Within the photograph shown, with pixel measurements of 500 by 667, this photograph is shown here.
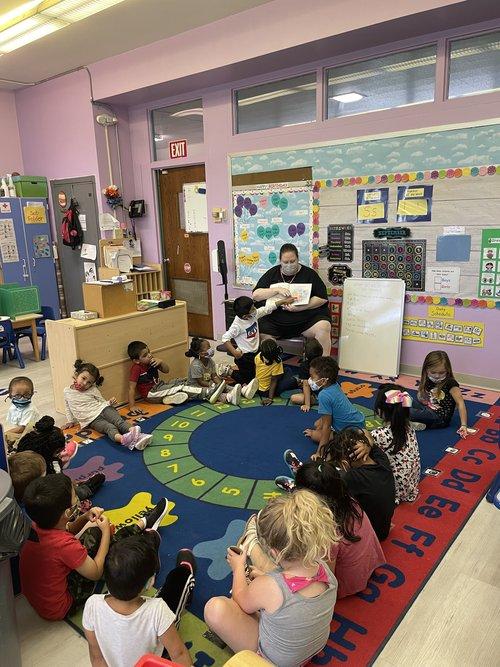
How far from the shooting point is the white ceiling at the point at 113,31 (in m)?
4.60

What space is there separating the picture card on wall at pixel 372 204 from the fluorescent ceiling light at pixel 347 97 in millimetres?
872

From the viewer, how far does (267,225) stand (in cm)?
560

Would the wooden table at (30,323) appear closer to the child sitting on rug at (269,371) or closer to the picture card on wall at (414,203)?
the child sitting on rug at (269,371)

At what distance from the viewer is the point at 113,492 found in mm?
2941

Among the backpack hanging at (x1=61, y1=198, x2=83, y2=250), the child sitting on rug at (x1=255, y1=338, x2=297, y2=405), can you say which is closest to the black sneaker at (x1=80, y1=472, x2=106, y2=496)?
the child sitting on rug at (x1=255, y1=338, x2=297, y2=405)

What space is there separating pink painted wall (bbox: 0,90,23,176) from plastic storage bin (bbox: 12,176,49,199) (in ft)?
1.92

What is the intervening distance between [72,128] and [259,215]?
3056 millimetres

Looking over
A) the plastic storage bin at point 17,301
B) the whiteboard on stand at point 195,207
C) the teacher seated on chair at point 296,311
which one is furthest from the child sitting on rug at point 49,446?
the whiteboard on stand at point 195,207

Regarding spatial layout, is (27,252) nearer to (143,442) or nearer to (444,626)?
(143,442)

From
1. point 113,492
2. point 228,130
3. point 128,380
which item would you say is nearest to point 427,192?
point 228,130

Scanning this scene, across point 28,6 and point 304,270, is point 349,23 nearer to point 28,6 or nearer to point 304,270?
point 304,270

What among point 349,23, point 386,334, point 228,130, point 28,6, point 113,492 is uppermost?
point 28,6

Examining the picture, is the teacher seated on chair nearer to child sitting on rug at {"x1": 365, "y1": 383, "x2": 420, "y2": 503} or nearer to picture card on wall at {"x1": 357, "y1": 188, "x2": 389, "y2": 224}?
picture card on wall at {"x1": 357, "y1": 188, "x2": 389, "y2": 224}

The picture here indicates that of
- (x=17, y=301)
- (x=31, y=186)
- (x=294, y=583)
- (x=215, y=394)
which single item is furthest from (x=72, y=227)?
(x=294, y=583)
